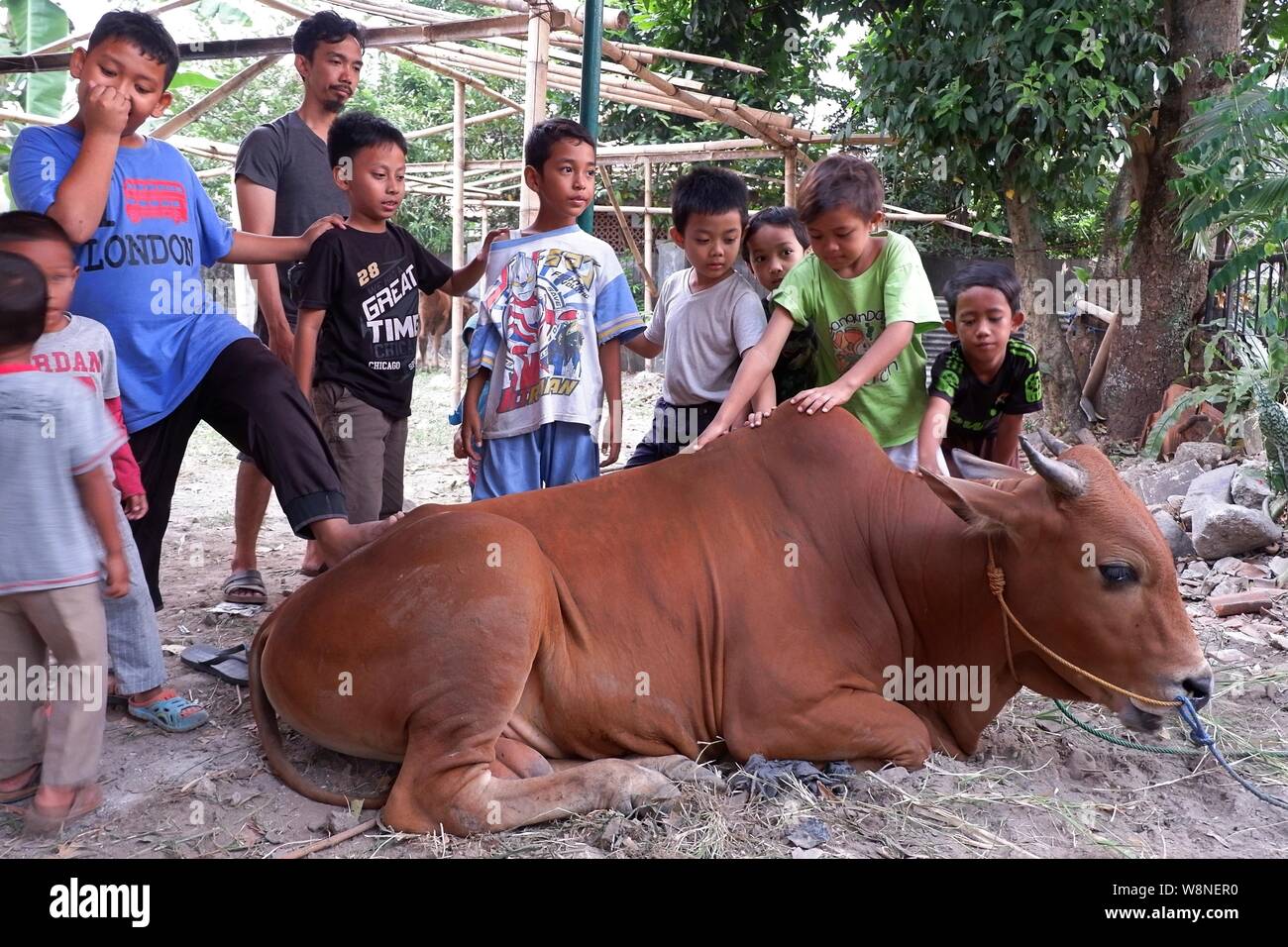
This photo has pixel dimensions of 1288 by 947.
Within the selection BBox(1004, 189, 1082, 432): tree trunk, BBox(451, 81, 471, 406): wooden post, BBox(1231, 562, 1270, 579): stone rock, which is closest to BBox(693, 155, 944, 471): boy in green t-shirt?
BBox(1231, 562, 1270, 579): stone rock

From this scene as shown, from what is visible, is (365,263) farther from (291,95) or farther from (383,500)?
(291,95)

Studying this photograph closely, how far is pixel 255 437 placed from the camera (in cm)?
380

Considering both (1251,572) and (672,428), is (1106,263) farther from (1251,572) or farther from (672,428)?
(672,428)

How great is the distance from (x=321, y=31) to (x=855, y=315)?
8.89 ft

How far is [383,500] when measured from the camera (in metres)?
5.12

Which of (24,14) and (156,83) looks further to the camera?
(24,14)

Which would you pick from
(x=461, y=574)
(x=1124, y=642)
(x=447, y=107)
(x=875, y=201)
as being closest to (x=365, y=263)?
(x=461, y=574)

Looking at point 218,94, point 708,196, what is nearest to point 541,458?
point 708,196

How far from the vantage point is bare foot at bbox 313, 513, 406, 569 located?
12.1ft

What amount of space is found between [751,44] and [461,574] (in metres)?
7.93

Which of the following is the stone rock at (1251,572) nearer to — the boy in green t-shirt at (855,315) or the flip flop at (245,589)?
the boy in green t-shirt at (855,315)

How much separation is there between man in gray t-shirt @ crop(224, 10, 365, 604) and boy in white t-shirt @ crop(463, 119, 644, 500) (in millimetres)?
956

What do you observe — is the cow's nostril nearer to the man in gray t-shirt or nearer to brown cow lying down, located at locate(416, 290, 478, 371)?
the man in gray t-shirt

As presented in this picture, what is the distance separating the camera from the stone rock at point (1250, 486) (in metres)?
6.26
